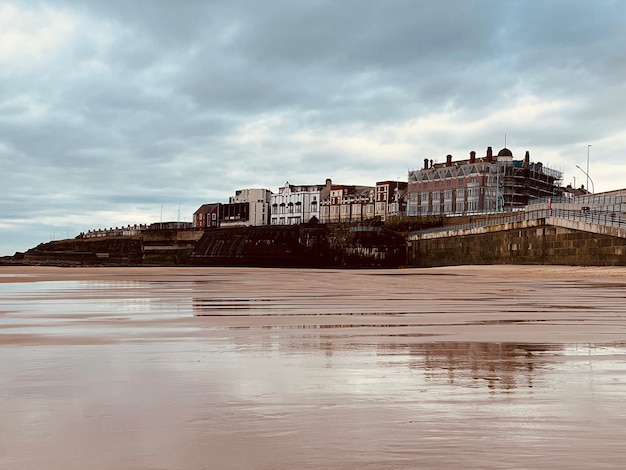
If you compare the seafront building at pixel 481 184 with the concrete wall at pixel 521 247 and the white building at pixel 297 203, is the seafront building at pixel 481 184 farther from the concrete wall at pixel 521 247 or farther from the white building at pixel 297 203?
the concrete wall at pixel 521 247

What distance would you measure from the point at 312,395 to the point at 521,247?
37262 millimetres

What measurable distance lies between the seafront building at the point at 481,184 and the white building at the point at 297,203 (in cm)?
2183

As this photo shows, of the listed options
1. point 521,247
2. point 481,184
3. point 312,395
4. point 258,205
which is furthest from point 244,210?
point 312,395

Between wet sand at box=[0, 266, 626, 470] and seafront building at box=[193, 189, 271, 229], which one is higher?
seafront building at box=[193, 189, 271, 229]

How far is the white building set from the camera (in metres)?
119

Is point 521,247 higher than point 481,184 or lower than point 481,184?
lower

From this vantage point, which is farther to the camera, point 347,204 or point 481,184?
point 347,204

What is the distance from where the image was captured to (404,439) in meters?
2.72

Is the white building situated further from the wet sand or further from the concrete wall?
the wet sand

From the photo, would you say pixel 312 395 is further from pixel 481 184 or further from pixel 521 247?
Answer: pixel 481 184

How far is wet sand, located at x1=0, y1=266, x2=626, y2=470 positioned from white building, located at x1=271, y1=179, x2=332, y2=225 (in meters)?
111

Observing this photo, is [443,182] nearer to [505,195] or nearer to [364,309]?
[505,195]

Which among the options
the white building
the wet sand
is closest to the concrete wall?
the wet sand

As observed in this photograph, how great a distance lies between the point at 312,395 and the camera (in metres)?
3.61
